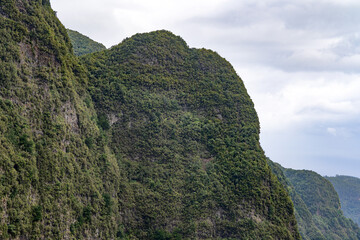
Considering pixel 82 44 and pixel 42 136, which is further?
pixel 82 44

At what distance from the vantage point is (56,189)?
29.6 m

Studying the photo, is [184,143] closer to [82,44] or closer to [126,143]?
[126,143]

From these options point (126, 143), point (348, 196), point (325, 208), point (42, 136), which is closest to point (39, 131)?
point (42, 136)

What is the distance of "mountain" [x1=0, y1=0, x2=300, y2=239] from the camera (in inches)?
1128

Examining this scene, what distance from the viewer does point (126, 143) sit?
144ft

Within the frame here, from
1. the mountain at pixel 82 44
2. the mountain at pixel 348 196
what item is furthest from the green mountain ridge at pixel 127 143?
the mountain at pixel 348 196

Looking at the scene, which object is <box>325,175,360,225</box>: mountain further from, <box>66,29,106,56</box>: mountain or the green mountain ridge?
<box>66,29,106,56</box>: mountain

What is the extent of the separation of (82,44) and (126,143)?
1357 inches

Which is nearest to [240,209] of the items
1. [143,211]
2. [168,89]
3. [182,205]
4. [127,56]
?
[182,205]

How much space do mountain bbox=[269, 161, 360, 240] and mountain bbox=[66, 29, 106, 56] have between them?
4569 cm

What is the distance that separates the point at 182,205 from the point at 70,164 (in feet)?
47.9

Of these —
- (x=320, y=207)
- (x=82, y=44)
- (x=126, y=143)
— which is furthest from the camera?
(x=320, y=207)

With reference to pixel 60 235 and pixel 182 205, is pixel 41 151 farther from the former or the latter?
pixel 182 205

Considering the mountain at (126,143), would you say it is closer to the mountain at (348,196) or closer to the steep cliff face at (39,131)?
the steep cliff face at (39,131)
